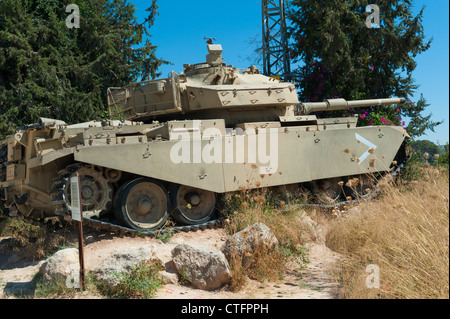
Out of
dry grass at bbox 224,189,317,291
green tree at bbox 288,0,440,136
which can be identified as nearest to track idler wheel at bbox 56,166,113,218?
dry grass at bbox 224,189,317,291

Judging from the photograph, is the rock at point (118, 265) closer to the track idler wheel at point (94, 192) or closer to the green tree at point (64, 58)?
the track idler wheel at point (94, 192)

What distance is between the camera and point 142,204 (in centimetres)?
820

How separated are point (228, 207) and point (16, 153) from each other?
414cm

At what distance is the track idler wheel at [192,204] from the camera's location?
28.4 ft

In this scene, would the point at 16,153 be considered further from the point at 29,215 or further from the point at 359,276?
the point at 359,276

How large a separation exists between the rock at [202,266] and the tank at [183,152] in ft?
5.87

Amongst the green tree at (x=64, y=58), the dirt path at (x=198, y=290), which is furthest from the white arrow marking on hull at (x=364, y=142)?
the green tree at (x=64, y=58)

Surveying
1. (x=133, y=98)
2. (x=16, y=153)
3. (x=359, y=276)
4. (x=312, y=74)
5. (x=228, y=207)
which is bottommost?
(x=359, y=276)

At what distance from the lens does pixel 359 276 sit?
5566 millimetres

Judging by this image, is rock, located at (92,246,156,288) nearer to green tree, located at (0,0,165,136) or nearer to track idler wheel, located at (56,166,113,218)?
track idler wheel, located at (56,166,113,218)

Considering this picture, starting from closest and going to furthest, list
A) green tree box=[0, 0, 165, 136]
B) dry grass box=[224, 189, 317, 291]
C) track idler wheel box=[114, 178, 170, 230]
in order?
dry grass box=[224, 189, 317, 291], track idler wheel box=[114, 178, 170, 230], green tree box=[0, 0, 165, 136]

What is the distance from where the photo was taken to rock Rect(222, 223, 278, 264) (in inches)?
268

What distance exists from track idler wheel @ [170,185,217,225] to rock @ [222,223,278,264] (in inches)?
67.3
